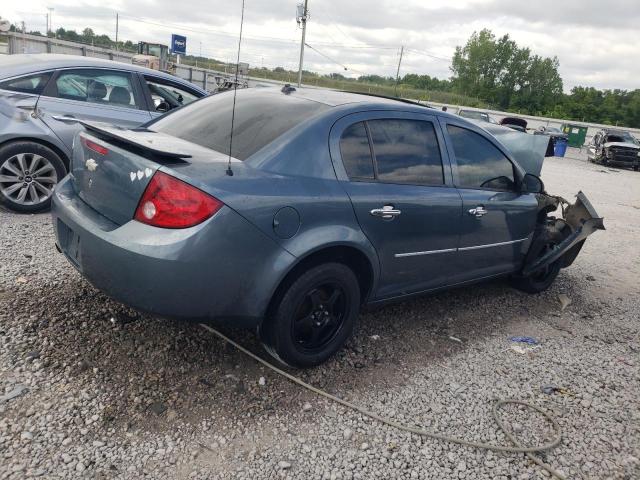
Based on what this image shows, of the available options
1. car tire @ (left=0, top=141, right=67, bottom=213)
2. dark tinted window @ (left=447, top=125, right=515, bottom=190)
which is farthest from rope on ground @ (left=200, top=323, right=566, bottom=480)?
car tire @ (left=0, top=141, right=67, bottom=213)

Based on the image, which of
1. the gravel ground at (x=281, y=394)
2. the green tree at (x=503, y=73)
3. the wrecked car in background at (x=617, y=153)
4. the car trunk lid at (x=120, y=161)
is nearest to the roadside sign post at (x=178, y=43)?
the wrecked car in background at (x=617, y=153)

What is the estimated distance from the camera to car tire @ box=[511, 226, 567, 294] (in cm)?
494

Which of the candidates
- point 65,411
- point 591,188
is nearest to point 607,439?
point 65,411

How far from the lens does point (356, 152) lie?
10.8ft

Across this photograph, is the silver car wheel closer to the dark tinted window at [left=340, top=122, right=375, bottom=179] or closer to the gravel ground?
the gravel ground

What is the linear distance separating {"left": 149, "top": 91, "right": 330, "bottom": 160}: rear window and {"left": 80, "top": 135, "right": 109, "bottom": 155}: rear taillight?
1.79 feet

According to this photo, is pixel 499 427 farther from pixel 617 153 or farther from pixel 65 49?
pixel 617 153

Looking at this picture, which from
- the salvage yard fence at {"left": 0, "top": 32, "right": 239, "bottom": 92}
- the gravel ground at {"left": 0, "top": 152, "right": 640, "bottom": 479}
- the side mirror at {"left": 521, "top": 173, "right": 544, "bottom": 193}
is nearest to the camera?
the gravel ground at {"left": 0, "top": 152, "right": 640, "bottom": 479}

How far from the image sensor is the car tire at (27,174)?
5.37 m

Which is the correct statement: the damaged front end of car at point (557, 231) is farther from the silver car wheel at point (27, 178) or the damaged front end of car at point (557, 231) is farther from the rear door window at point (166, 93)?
the silver car wheel at point (27, 178)

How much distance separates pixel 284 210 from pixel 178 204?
1.79ft

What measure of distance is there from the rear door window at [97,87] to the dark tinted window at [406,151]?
3802 millimetres

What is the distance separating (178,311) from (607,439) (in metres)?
2.49

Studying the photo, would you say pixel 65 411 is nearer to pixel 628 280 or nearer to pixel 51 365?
pixel 51 365
